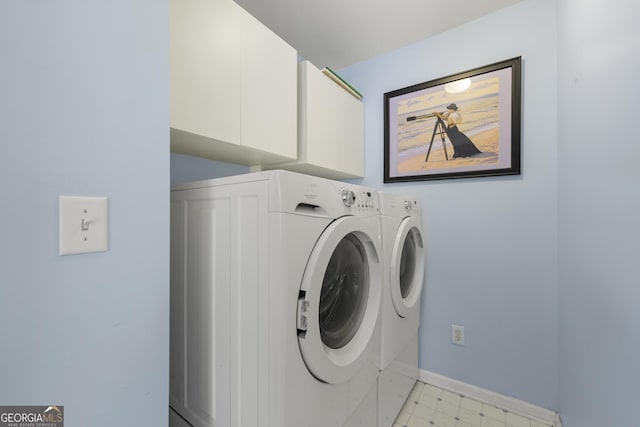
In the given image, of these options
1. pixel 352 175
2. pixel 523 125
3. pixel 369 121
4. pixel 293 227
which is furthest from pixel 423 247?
pixel 293 227

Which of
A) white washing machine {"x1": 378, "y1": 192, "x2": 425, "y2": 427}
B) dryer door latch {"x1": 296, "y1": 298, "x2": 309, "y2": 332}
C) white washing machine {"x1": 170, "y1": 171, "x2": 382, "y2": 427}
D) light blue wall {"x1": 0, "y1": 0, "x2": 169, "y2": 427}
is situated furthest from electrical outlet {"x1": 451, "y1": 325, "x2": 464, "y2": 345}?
light blue wall {"x1": 0, "y1": 0, "x2": 169, "y2": 427}

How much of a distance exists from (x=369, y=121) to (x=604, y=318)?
169 centimetres

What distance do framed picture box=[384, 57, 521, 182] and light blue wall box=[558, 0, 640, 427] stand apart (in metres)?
0.29

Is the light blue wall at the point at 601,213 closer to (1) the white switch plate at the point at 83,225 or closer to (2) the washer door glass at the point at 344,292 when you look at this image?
(2) the washer door glass at the point at 344,292

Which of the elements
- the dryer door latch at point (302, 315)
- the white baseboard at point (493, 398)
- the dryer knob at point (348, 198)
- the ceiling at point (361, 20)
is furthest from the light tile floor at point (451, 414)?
the ceiling at point (361, 20)

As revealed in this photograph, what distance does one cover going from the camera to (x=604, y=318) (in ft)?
2.49

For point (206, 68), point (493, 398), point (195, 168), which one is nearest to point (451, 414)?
point (493, 398)

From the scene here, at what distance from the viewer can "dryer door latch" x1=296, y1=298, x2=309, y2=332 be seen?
2.40 ft

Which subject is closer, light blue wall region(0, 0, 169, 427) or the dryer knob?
light blue wall region(0, 0, 169, 427)

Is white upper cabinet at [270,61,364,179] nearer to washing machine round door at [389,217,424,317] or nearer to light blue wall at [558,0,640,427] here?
washing machine round door at [389,217,424,317]

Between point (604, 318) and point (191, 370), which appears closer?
point (604, 318)

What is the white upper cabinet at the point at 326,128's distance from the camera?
1.51 metres

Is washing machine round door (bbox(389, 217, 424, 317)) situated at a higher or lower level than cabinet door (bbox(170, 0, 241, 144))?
lower

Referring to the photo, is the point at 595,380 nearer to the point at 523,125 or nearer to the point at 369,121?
the point at 523,125
